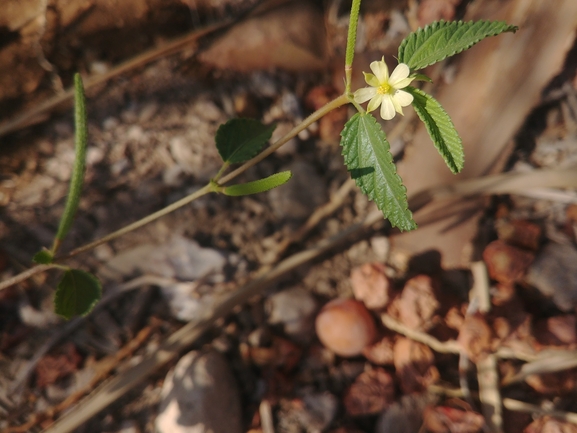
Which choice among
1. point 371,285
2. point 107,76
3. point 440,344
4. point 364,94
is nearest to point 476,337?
→ point 440,344

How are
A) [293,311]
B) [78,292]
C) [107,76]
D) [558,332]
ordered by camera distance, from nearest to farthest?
[78,292], [558,332], [293,311], [107,76]

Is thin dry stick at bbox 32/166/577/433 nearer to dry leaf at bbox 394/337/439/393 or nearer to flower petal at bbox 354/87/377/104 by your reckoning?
dry leaf at bbox 394/337/439/393

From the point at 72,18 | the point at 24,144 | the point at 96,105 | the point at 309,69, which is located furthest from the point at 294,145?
the point at 24,144

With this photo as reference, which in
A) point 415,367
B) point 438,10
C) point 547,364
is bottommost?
point 547,364

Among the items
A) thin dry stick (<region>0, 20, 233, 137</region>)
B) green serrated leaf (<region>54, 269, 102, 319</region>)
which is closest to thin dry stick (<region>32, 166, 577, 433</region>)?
green serrated leaf (<region>54, 269, 102, 319</region>)

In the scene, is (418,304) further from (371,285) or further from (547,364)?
(547,364)

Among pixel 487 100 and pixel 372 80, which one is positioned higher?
pixel 487 100

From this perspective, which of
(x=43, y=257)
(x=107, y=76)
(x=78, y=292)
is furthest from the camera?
(x=107, y=76)

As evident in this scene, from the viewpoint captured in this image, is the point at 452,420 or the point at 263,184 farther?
the point at 452,420
